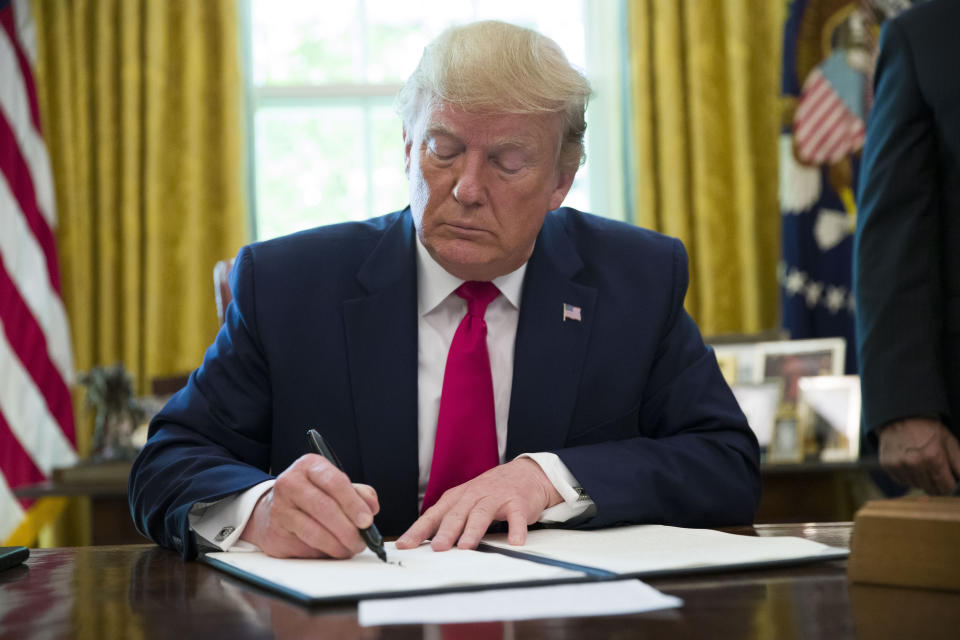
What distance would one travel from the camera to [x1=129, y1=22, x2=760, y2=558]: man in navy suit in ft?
5.52

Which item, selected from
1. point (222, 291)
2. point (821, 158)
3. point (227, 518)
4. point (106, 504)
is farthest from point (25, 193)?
point (227, 518)

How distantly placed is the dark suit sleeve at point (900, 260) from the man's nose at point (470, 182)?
0.99 metres

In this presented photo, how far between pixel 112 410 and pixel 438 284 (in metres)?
2.16

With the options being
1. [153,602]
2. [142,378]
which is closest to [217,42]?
[142,378]

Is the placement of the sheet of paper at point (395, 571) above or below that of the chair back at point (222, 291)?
below

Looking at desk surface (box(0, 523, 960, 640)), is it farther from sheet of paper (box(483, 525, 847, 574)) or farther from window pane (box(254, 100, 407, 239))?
window pane (box(254, 100, 407, 239))

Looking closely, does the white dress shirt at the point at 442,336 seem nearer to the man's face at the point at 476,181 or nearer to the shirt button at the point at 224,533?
the man's face at the point at 476,181

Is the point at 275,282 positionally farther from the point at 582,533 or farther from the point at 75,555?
the point at 582,533

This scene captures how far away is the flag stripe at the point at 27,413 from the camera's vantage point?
4.10 m

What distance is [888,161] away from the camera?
226cm

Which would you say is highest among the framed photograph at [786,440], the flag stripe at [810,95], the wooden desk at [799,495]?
the flag stripe at [810,95]

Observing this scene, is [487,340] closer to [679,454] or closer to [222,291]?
[679,454]

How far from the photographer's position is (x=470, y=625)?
0.88 m

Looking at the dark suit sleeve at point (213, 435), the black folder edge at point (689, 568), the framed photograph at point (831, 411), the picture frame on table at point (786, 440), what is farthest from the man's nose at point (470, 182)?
the framed photograph at point (831, 411)
